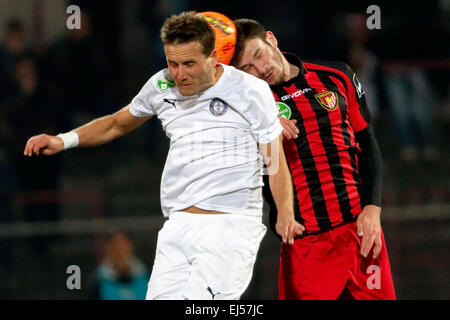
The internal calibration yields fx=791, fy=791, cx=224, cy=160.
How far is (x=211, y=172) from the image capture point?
119 inches

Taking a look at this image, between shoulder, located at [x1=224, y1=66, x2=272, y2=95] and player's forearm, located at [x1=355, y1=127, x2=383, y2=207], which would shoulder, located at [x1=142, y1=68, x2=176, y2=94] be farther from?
player's forearm, located at [x1=355, y1=127, x2=383, y2=207]

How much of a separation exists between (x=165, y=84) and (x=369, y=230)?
1081mm

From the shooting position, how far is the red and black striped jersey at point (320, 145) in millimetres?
3469

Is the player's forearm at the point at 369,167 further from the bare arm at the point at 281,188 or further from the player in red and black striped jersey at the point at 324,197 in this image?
the bare arm at the point at 281,188

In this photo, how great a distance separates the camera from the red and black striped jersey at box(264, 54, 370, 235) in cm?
347

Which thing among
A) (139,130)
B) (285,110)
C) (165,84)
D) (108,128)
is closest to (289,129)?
(285,110)

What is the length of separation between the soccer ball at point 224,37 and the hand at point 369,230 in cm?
90

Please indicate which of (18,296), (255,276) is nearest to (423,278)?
(255,276)

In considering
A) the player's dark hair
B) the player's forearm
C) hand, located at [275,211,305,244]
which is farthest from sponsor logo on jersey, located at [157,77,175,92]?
the player's forearm

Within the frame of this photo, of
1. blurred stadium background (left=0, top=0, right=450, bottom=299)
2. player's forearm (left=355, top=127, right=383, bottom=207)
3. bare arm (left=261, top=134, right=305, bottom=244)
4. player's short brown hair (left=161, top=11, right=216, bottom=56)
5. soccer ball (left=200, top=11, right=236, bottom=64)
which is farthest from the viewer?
blurred stadium background (left=0, top=0, right=450, bottom=299)

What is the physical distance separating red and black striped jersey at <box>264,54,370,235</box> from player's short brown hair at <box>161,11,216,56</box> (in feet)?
1.99

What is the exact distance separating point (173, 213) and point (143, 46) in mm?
5991

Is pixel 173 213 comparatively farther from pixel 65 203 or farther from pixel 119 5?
pixel 119 5

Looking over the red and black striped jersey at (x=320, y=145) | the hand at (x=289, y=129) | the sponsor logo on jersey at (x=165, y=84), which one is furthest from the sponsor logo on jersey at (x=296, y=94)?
the sponsor logo on jersey at (x=165, y=84)
